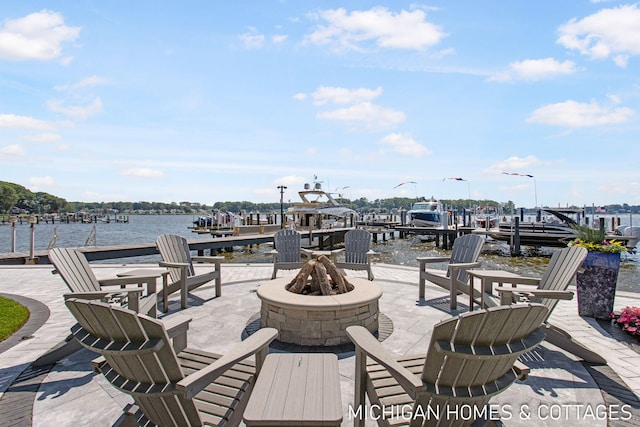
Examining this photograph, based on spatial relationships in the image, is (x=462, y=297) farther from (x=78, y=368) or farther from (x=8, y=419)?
(x=8, y=419)

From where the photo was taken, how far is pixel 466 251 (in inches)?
200

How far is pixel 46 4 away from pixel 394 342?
24.8 feet

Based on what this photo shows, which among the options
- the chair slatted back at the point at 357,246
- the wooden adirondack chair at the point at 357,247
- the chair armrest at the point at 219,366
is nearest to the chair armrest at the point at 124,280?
the chair armrest at the point at 219,366

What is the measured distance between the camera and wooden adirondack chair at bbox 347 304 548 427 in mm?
1556

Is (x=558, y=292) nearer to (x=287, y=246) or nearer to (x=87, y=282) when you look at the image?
(x=287, y=246)

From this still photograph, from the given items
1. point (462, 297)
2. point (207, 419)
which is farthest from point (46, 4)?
point (462, 297)

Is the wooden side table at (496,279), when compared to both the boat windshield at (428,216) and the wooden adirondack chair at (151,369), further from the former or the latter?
the boat windshield at (428,216)

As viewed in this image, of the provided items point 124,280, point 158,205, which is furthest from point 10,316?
point 158,205

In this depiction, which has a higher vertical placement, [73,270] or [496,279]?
[73,270]

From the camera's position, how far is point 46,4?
5.59 metres

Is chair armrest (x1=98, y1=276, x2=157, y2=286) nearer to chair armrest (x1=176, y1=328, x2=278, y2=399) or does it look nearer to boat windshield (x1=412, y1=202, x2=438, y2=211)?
chair armrest (x1=176, y1=328, x2=278, y2=399)

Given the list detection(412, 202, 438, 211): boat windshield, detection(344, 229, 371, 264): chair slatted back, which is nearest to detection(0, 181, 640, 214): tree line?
detection(412, 202, 438, 211): boat windshield

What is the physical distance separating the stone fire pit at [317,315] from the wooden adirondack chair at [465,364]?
168 cm

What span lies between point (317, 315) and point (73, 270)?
8.36ft
